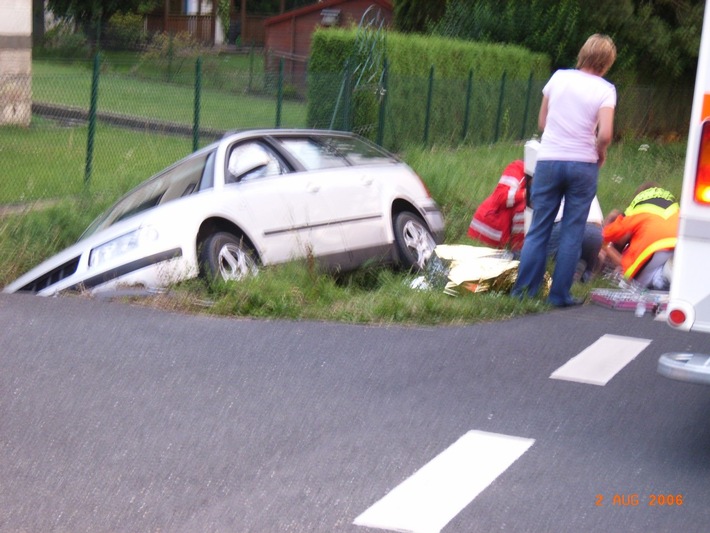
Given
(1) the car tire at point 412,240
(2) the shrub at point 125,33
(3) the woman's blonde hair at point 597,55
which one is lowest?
(2) the shrub at point 125,33

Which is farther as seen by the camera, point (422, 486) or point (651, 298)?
point (651, 298)

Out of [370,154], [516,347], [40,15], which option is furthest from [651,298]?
[40,15]

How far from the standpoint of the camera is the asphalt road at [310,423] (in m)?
4.39

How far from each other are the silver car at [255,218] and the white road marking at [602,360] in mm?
2443

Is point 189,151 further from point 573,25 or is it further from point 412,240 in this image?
point 573,25

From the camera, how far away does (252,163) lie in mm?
8875

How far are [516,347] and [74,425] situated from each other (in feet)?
9.32

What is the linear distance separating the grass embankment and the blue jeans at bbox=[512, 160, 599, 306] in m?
0.20

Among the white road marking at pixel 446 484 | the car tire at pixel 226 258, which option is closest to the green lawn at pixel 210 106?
the car tire at pixel 226 258

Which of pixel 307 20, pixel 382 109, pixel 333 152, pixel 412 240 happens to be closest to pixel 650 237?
pixel 412 240

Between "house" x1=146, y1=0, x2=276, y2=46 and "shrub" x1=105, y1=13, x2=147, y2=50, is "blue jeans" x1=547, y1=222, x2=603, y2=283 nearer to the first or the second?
"shrub" x1=105, y1=13, x2=147, y2=50

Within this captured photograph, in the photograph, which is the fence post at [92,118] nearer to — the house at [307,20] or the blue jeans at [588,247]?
the blue jeans at [588,247]

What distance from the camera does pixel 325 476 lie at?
472cm

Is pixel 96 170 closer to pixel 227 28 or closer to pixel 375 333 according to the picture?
pixel 375 333
